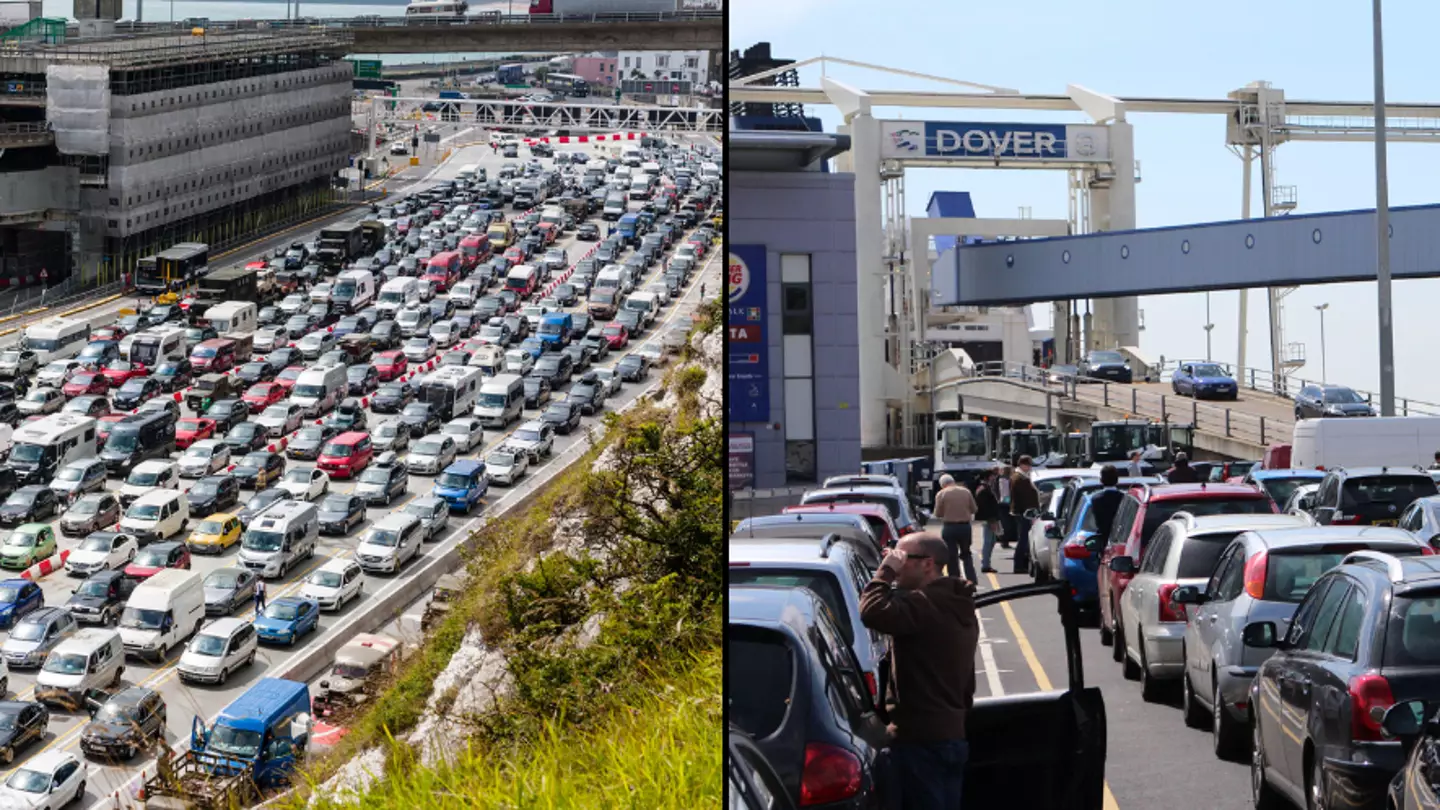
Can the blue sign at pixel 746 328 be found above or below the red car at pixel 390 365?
below

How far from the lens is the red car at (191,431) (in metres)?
75.1

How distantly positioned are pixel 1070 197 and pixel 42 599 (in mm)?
58357

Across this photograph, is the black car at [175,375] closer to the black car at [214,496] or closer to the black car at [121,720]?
the black car at [214,496]

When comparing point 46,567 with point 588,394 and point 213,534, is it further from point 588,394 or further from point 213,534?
point 588,394

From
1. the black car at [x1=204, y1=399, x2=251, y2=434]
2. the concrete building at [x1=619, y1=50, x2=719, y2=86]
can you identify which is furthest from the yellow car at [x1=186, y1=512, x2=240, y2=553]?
the concrete building at [x1=619, y1=50, x2=719, y2=86]

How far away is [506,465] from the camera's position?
6544 centimetres

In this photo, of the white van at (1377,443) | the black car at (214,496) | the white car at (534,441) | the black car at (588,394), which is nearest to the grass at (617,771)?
the white van at (1377,443)

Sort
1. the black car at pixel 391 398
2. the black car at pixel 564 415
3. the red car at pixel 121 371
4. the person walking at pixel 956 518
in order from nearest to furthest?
the person walking at pixel 956 518, the black car at pixel 564 415, the black car at pixel 391 398, the red car at pixel 121 371

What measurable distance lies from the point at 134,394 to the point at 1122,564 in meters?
80.7

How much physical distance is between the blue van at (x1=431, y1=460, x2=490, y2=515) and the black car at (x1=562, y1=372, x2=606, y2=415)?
42.5ft

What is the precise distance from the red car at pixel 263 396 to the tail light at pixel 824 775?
79.2 meters

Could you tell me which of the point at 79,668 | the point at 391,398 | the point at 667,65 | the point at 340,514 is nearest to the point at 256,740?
the point at 79,668

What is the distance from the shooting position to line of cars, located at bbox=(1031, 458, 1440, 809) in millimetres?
2893

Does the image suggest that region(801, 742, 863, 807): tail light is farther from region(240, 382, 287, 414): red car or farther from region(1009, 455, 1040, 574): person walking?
region(240, 382, 287, 414): red car
